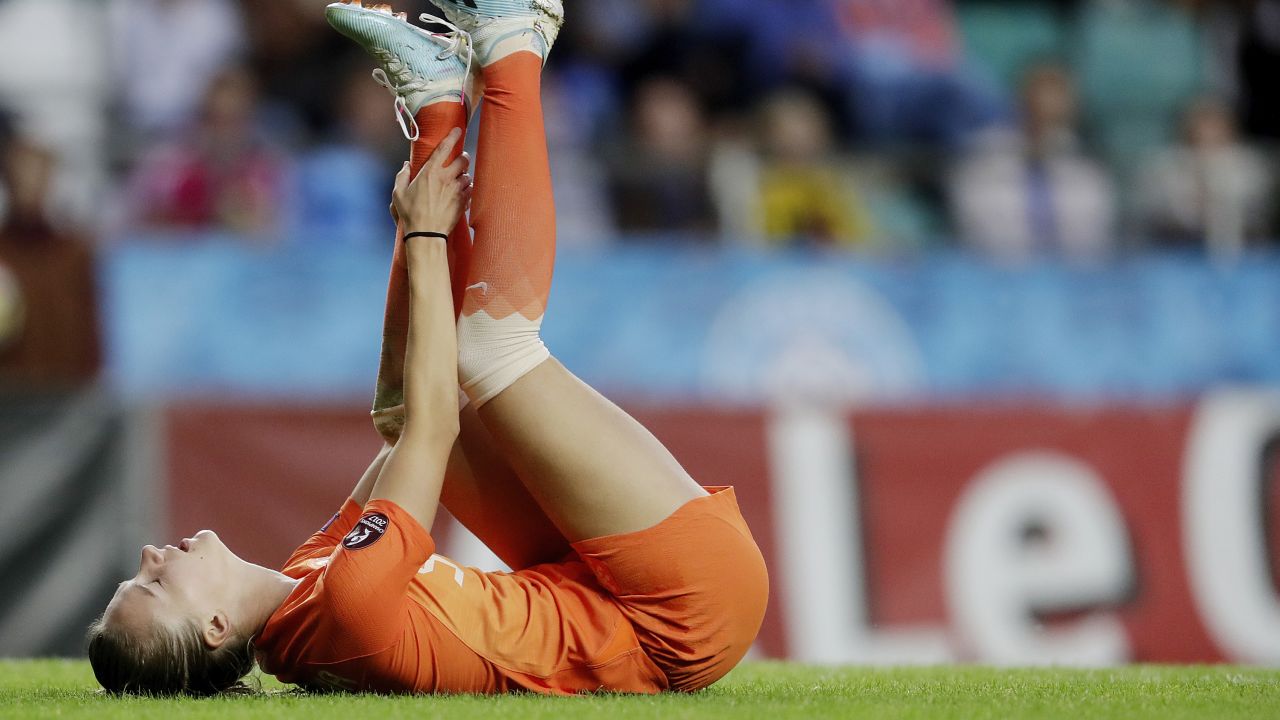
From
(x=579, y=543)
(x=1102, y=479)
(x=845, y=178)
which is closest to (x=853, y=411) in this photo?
(x=1102, y=479)

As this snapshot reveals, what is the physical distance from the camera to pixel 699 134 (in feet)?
26.5

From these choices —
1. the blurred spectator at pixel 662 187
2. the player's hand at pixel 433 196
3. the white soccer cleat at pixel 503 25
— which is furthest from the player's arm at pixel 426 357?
the blurred spectator at pixel 662 187

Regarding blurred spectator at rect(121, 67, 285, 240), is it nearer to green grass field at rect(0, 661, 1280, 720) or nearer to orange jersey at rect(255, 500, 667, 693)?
green grass field at rect(0, 661, 1280, 720)

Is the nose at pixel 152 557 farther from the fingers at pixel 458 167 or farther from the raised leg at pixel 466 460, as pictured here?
the fingers at pixel 458 167

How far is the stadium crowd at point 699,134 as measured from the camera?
709 cm

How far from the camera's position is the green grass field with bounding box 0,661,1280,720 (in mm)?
2877

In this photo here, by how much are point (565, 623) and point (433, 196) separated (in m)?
0.96

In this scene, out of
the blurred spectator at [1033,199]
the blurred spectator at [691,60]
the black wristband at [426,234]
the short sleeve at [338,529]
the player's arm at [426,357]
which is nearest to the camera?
the player's arm at [426,357]

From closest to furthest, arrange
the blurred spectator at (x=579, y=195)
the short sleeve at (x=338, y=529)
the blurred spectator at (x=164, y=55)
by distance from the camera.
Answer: the short sleeve at (x=338, y=529) < the blurred spectator at (x=579, y=195) < the blurred spectator at (x=164, y=55)

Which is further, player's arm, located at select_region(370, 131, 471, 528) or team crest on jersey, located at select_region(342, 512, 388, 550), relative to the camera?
player's arm, located at select_region(370, 131, 471, 528)

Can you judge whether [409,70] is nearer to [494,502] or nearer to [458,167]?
[458,167]

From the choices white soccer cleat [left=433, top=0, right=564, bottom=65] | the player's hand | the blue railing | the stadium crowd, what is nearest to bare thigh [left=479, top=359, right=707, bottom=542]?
the player's hand

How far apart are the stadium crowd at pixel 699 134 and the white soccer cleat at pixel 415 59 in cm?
326

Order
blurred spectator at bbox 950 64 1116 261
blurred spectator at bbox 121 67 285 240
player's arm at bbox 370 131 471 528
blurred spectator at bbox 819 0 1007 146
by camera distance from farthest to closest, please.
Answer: blurred spectator at bbox 819 0 1007 146, blurred spectator at bbox 950 64 1116 261, blurred spectator at bbox 121 67 285 240, player's arm at bbox 370 131 471 528
